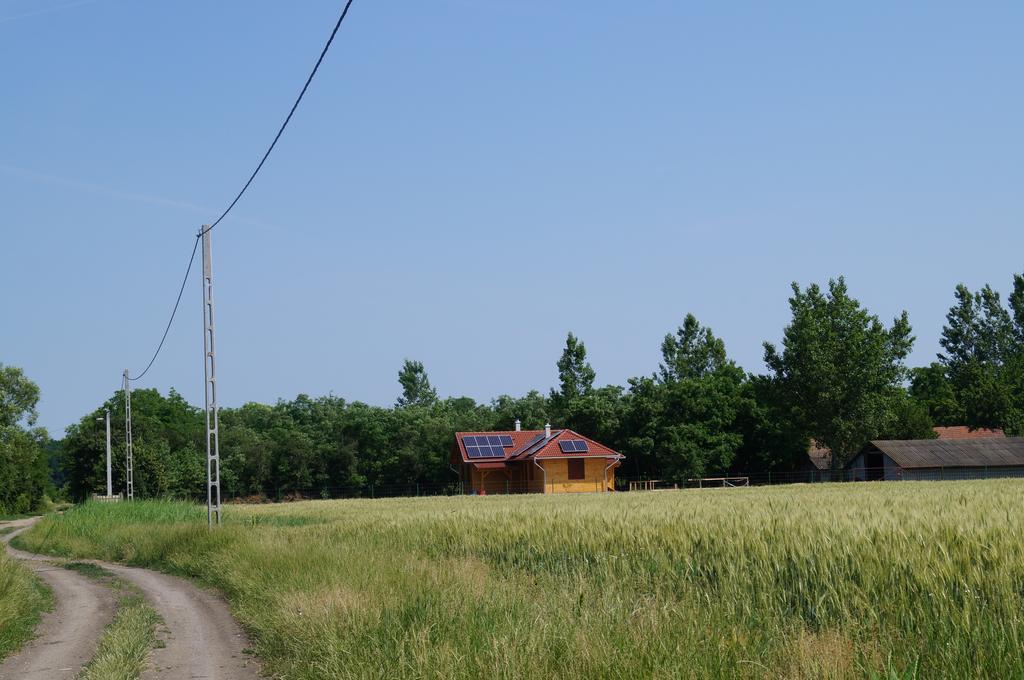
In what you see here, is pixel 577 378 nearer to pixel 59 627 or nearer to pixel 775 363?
pixel 775 363

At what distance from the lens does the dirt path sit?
10.1 m

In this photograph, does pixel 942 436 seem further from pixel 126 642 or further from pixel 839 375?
pixel 126 642

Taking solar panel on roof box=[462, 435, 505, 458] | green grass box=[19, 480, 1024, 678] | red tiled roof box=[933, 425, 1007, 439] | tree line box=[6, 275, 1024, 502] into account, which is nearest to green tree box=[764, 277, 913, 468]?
tree line box=[6, 275, 1024, 502]

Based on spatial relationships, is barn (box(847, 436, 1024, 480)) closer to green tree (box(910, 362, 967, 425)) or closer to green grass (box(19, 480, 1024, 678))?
green tree (box(910, 362, 967, 425))

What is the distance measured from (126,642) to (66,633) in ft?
7.58

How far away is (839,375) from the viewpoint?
2840 inches

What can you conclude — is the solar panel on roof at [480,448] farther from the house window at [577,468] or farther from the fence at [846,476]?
the fence at [846,476]

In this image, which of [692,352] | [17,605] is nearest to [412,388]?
[692,352]

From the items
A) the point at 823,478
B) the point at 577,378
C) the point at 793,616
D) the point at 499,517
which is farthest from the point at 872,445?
the point at 793,616

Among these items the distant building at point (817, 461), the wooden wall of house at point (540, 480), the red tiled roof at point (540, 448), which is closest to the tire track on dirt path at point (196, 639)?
the red tiled roof at point (540, 448)

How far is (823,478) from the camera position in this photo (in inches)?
3000

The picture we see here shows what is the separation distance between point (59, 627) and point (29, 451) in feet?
241

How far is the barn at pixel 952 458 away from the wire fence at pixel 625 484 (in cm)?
7

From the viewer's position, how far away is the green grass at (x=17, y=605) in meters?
11.8
